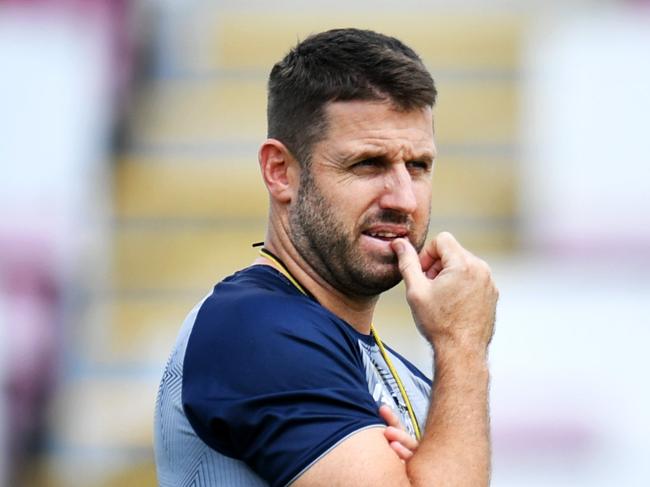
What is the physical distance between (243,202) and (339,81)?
Answer: 3676mm

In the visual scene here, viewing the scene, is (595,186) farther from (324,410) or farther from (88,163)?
(324,410)

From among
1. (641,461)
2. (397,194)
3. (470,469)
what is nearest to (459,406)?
(470,469)

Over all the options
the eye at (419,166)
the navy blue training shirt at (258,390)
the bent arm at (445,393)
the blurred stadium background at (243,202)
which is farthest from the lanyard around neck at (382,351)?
the blurred stadium background at (243,202)

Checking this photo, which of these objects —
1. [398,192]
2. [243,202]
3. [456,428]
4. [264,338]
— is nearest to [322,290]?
[398,192]

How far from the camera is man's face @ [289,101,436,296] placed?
250cm

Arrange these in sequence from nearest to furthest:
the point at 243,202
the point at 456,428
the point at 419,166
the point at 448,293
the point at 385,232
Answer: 1. the point at 456,428
2. the point at 448,293
3. the point at 385,232
4. the point at 419,166
5. the point at 243,202

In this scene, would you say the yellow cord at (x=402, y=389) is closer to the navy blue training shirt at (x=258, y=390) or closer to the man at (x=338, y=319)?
the man at (x=338, y=319)

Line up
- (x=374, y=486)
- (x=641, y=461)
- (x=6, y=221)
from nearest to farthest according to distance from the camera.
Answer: (x=374, y=486) → (x=641, y=461) → (x=6, y=221)

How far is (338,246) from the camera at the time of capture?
2.52m

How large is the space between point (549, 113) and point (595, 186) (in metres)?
0.43

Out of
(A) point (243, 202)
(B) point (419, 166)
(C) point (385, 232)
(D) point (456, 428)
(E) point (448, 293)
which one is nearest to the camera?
(D) point (456, 428)

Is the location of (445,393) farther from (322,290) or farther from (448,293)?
(322,290)

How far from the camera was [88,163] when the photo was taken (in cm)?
629

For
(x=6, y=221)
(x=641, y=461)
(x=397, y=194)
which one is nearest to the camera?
(x=397, y=194)
